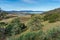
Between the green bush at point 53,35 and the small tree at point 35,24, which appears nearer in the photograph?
the green bush at point 53,35

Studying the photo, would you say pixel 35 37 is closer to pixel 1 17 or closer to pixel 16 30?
pixel 16 30

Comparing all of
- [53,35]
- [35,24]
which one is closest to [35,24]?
[35,24]

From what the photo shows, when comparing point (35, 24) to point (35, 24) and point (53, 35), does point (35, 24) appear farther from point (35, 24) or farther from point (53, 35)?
point (53, 35)

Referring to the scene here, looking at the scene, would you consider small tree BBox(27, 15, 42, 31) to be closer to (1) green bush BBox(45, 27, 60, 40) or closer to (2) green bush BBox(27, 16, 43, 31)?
(2) green bush BBox(27, 16, 43, 31)

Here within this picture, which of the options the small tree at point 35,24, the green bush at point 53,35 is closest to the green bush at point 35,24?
the small tree at point 35,24

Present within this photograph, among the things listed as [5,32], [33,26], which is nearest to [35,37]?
[5,32]

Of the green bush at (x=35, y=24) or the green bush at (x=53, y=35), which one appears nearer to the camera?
the green bush at (x=53, y=35)

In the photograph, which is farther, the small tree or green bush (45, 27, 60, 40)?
the small tree

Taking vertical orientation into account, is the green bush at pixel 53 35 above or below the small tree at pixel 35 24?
above

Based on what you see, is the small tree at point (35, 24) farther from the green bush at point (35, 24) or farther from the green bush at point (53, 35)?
the green bush at point (53, 35)

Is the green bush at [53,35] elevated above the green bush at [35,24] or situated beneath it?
elevated above

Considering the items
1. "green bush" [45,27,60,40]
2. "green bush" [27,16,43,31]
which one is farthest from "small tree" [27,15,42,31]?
"green bush" [45,27,60,40]
